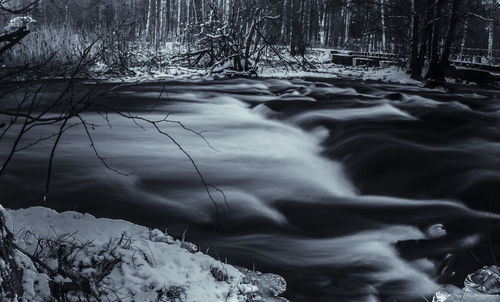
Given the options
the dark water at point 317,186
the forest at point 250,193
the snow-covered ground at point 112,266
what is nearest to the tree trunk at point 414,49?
the forest at point 250,193

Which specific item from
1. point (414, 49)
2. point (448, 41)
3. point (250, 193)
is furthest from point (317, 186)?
point (414, 49)

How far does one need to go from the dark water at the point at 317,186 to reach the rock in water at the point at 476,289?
4.8 inches

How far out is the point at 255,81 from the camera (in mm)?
11789

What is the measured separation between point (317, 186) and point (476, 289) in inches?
103

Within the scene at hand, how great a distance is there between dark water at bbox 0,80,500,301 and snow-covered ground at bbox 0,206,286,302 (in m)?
0.68

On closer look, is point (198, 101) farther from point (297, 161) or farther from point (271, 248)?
point (271, 248)

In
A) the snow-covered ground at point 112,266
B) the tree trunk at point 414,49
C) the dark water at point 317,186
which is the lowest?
the dark water at point 317,186

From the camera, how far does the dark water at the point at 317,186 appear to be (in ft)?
12.1

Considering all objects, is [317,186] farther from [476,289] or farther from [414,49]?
[414,49]

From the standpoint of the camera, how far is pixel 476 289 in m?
3.04

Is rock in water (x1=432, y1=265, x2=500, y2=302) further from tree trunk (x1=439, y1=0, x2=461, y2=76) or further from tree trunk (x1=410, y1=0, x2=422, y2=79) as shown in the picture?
tree trunk (x1=410, y1=0, x2=422, y2=79)

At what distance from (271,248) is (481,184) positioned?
232 cm

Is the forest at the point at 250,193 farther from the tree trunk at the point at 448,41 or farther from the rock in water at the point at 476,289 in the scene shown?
the tree trunk at the point at 448,41

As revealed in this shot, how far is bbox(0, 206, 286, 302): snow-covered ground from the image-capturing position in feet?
7.09
